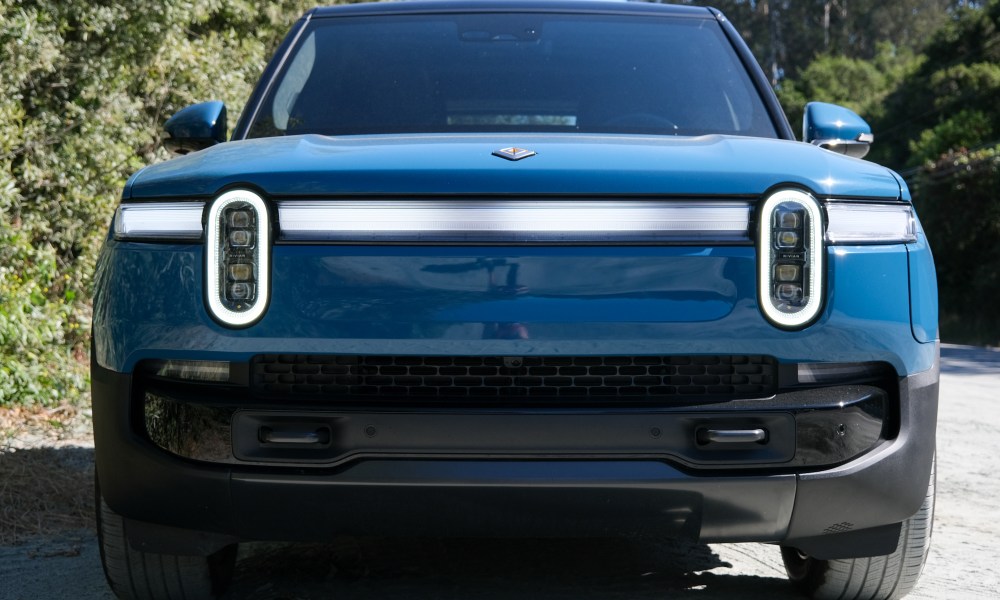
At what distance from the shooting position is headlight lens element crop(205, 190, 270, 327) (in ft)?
7.82

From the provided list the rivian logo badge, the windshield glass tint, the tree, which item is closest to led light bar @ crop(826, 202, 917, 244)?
the rivian logo badge

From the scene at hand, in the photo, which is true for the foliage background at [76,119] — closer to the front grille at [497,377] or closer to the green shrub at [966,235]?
the front grille at [497,377]

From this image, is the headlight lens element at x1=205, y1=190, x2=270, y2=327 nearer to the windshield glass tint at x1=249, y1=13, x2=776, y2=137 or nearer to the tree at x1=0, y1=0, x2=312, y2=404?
the windshield glass tint at x1=249, y1=13, x2=776, y2=137

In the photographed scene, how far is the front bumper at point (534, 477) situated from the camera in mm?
2371

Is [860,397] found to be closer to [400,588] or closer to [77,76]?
[400,588]

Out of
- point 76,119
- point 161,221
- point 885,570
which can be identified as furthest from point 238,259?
point 76,119

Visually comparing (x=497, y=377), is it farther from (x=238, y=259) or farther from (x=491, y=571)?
(x=491, y=571)

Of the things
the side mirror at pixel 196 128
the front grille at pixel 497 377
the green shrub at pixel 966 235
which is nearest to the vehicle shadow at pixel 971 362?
the side mirror at pixel 196 128

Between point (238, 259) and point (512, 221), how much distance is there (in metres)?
0.55

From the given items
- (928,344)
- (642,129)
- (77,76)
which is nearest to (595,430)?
(928,344)

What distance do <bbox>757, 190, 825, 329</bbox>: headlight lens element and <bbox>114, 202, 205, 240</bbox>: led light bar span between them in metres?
1.14

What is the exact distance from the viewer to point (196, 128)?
3.44m

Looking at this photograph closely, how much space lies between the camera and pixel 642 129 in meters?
3.30

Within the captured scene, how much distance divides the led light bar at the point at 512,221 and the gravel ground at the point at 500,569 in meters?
1.15
